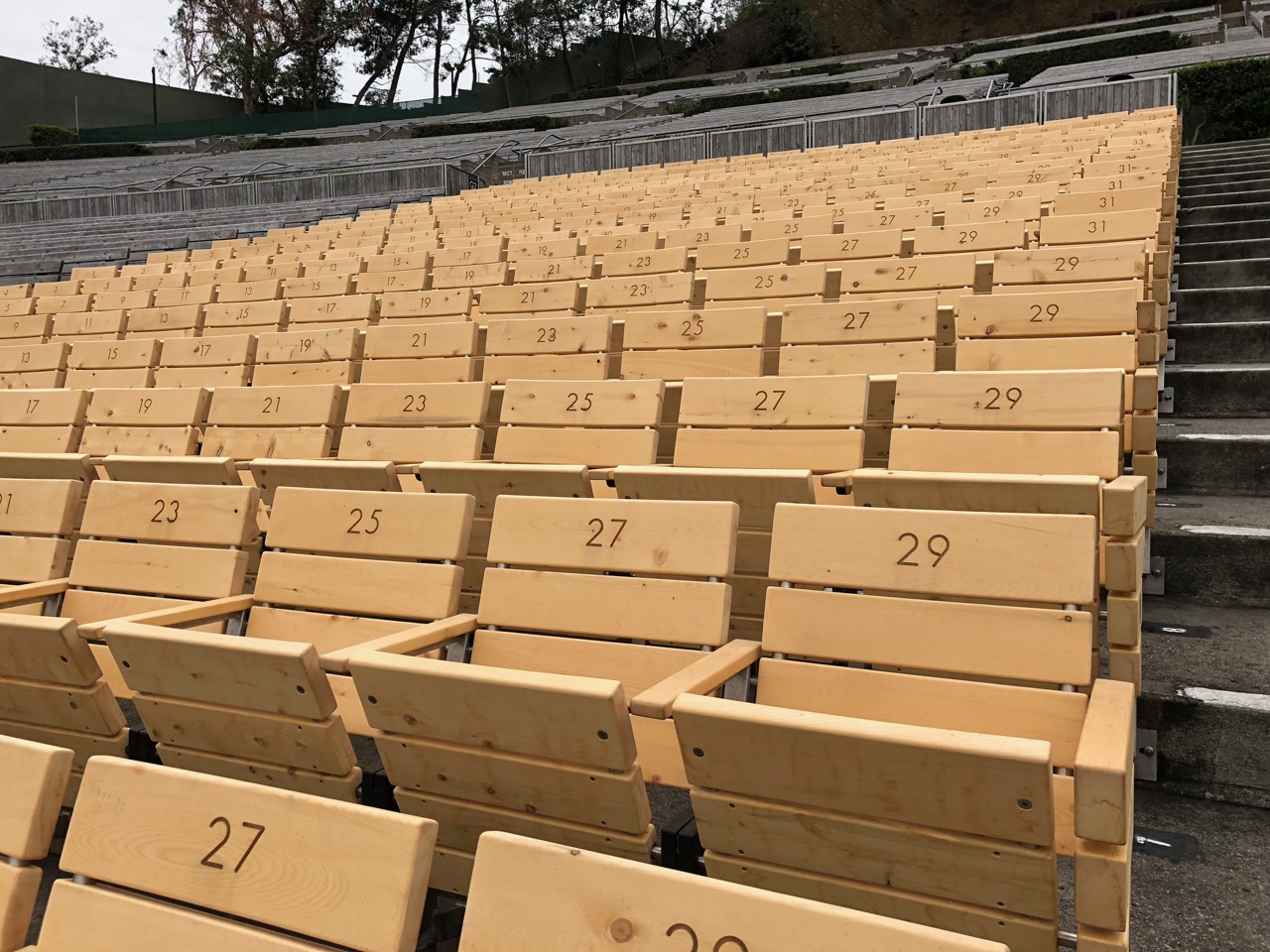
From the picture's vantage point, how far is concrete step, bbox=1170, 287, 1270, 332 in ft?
10.4

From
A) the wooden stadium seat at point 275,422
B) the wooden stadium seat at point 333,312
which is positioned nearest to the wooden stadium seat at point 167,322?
the wooden stadium seat at point 333,312

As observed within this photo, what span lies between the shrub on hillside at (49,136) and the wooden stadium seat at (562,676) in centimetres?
2000

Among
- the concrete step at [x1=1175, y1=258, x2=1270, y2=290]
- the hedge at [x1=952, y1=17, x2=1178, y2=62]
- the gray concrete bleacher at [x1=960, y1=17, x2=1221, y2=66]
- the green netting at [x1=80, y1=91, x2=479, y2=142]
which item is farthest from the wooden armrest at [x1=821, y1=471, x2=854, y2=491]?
the green netting at [x1=80, y1=91, x2=479, y2=142]

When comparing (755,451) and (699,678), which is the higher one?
(755,451)

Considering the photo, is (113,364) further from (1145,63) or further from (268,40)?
(268,40)

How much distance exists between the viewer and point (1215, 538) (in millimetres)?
1854

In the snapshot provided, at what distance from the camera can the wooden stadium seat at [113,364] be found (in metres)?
3.68

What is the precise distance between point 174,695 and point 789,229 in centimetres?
344

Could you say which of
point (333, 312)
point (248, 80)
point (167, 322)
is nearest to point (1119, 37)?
point (333, 312)

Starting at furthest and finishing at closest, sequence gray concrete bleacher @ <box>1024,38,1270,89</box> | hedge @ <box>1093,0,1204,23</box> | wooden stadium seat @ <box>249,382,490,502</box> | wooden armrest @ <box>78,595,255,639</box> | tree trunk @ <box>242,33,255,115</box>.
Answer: tree trunk @ <box>242,33,255,115</box>
hedge @ <box>1093,0,1204,23</box>
gray concrete bleacher @ <box>1024,38,1270,89</box>
wooden stadium seat @ <box>249,382,490,502</box>
wooden armrest @ <box>78,595,255,639</box>

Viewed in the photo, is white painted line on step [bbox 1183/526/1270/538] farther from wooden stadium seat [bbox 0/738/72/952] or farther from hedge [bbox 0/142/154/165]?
hedge [bbox 0/142/154/165]

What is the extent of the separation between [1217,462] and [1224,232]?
2352mm

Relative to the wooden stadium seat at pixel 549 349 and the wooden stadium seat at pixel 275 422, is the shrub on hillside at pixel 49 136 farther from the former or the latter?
the wooden stadium seat at pixel 549 349

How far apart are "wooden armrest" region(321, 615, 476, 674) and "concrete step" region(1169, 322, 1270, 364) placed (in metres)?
2.42
